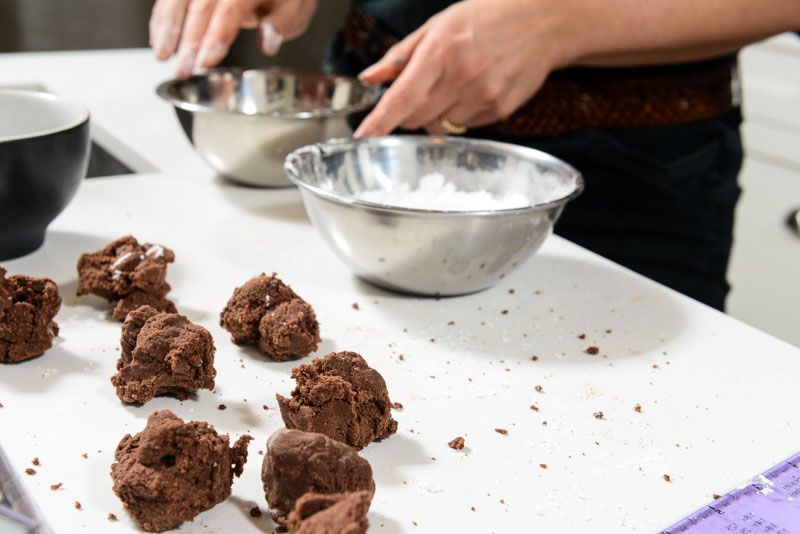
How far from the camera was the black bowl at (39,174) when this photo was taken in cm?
106

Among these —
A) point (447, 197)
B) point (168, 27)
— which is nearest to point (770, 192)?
point (447, 197)

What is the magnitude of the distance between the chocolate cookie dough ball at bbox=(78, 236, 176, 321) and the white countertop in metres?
0.03

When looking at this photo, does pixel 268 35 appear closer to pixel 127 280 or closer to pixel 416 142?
pixel 416 142

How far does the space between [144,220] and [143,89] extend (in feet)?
2.70

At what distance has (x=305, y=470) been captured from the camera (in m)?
A: 0.71

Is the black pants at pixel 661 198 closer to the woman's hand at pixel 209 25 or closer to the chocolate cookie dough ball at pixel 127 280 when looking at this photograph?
the woman's hand at pixel 209 25

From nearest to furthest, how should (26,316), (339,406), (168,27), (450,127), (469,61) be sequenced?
(339,406) < (26,316) < (469,61) < (450,127) < (168,27)

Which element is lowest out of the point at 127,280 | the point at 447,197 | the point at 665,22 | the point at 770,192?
the point at 770,192

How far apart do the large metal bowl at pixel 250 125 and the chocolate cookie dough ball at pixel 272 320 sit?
0.48 metres

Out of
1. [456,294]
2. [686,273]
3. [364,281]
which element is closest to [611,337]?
[456,294]

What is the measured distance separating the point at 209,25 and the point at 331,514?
3.64 ft

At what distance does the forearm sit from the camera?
1302mm

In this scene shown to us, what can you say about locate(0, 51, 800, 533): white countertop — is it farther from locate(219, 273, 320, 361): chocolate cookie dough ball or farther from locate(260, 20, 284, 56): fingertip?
locate(260, 20, 284, 56): fingertip

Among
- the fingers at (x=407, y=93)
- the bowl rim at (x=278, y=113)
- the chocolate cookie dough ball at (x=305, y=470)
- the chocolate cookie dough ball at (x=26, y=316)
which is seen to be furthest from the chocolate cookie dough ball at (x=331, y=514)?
the bowl rim at (x=278, y=113)
